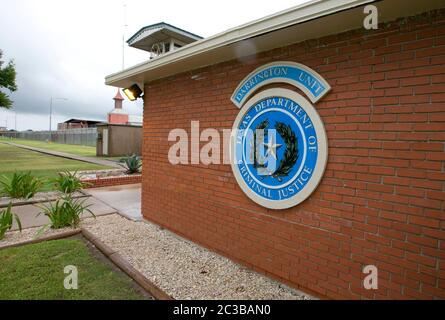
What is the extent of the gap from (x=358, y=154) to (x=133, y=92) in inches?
181

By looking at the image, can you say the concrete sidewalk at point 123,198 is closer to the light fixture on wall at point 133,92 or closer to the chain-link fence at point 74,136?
the light fixture on wall at point 133,92

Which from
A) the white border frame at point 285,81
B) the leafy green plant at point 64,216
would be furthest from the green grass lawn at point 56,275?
the white border frame at point 285,81

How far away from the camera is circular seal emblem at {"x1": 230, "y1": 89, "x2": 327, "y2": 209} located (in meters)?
2.97

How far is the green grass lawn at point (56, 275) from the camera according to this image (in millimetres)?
3016

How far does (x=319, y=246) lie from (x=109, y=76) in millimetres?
4958

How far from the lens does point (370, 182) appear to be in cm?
260

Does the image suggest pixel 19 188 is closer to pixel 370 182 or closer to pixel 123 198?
pixel 123 198

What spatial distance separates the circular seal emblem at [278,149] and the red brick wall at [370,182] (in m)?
0.13

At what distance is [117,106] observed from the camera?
38.9m

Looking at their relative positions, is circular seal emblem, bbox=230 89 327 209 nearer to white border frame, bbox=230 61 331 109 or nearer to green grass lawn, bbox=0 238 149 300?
white border frame, bbox=230 61 331 109

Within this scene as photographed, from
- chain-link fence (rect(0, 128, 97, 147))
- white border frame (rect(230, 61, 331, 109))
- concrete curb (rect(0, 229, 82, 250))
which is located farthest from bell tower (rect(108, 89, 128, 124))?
white border frame (rect(230, 61, 331, 109))

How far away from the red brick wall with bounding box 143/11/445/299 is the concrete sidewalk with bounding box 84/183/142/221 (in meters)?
3.34

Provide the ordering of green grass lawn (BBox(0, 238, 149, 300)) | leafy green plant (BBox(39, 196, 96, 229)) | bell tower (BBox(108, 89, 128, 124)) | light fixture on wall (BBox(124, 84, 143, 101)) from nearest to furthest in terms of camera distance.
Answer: green grass lawn (BBox(0, 238, 149, 300)) < leafy green plant (BBox(39, 196, 96, 229)) < light fixture on wall (BBox(124, 84, 143, 101)) < bell tower (BBox(108, 89, 128, 124))

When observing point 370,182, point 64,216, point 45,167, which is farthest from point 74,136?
point 370,182
